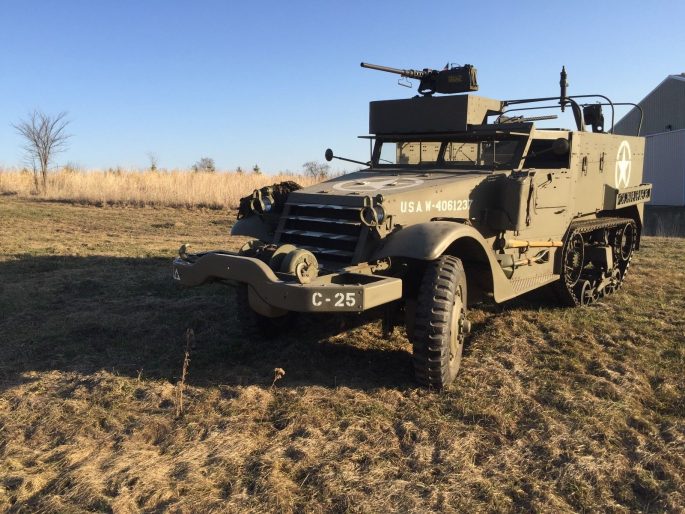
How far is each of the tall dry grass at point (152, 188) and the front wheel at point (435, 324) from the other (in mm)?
15856

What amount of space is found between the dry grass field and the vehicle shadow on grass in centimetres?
2

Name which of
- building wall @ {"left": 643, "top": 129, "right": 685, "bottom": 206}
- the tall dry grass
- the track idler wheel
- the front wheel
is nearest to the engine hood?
the front wheel

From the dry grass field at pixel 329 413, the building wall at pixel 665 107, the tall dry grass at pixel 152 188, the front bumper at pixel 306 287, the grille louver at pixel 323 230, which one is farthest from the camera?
the building wall at pixel 665 107

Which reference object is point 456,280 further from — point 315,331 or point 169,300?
point 169,300

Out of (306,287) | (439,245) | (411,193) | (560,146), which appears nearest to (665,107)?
(560,146)

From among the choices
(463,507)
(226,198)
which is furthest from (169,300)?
(226,198)

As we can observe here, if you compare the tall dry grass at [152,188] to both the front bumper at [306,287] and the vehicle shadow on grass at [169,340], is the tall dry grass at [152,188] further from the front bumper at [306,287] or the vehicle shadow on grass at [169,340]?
the front bumper at [306,287]

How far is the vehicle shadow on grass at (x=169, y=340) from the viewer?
4.63 m

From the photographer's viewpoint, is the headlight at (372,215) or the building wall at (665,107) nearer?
the headlight at (372,215)

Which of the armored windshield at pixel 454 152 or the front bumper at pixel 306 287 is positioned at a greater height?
the armored windshield at pixel 454 152

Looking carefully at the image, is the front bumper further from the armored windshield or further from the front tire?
the armored windshield

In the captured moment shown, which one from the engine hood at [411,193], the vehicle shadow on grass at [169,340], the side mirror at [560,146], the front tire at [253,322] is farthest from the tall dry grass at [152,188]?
the side mirror at [560,146]

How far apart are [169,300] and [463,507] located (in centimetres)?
475

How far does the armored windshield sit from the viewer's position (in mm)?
5559
